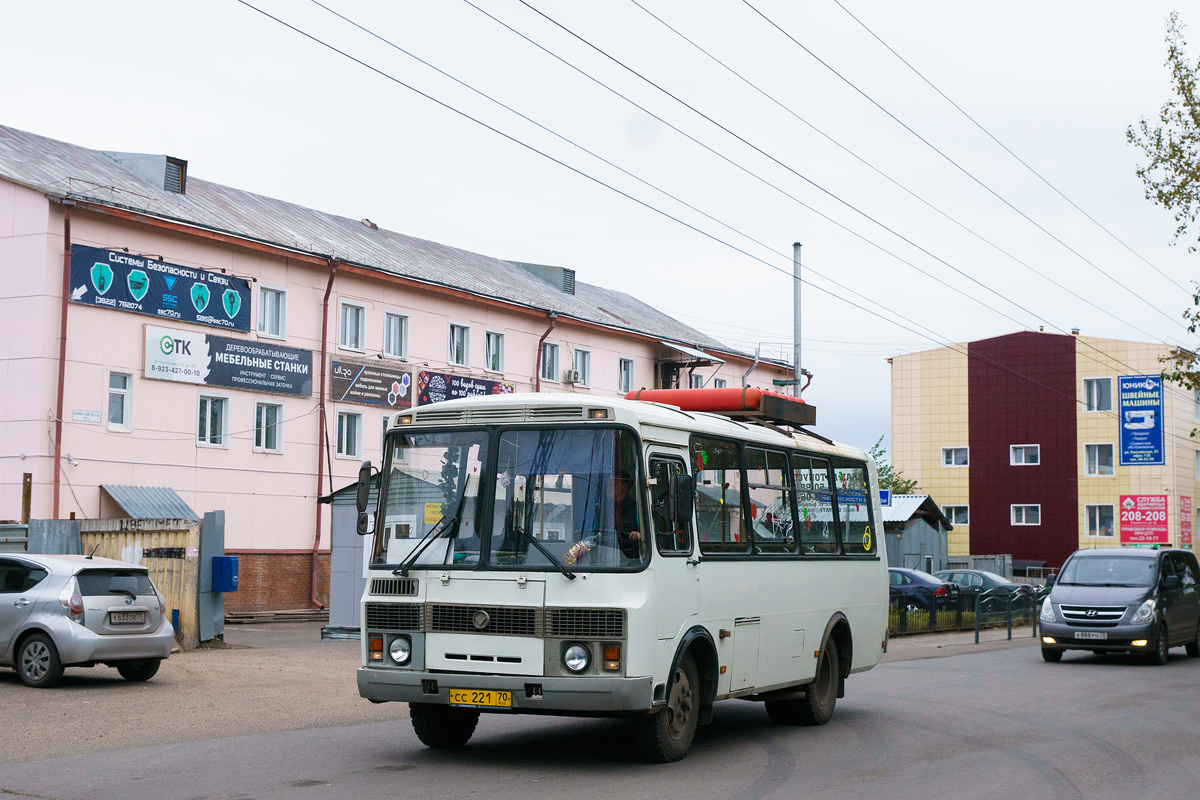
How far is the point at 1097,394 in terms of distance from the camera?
215 ft

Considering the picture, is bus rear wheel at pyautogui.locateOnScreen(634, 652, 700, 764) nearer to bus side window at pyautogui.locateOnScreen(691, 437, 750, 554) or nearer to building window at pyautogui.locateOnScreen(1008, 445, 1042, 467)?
bus side window at pyautogui.locateOnScreen(691, 437, 750, 554)

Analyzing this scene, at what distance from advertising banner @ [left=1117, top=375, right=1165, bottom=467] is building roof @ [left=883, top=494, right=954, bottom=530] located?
477 inches

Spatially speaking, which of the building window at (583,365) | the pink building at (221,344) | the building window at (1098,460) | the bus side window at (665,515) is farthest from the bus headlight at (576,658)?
the building window at (1098,460)

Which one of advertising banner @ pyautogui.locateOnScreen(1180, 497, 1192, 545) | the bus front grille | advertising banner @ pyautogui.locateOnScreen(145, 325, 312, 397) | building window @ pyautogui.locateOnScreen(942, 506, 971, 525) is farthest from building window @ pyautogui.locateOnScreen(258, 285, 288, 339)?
advertising banner @ pyautogui.locateOnScreen(1180, 497, 1192, 545)

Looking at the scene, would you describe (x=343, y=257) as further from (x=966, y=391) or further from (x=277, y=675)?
(x=966, y=391)

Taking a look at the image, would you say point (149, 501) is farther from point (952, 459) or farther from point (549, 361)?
point (952, 459)

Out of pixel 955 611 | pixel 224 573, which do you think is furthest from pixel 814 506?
pixel 955 611

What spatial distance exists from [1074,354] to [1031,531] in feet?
28.8

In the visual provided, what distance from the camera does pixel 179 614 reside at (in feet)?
70.0

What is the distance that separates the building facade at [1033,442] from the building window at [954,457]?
5cm

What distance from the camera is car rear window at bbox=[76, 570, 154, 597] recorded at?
16000 millimetres

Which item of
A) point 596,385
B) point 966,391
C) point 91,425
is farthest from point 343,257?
point 966,391

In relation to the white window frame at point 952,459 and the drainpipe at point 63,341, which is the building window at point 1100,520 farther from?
the drainpipe at point 63,341

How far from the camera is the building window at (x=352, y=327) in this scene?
37188 millimetres
